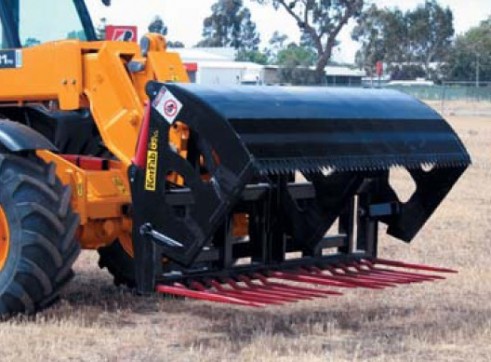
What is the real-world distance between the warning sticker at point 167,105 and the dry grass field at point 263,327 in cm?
139

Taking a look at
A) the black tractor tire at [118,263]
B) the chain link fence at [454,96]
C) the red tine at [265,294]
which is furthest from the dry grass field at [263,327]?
the chain link fence at [454,96]

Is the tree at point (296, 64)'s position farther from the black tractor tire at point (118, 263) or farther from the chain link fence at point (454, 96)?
the black tractor tire at point (118, 263)

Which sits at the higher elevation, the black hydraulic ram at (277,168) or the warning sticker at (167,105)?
the warning sticker at (167,105)

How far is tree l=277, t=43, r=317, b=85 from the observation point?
A: 6625cm

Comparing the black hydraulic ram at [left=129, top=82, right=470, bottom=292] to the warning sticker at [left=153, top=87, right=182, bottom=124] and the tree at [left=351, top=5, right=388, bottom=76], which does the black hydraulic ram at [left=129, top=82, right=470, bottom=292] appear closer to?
the warning sticker at [left=153, top=87, right=182, bottom=124]

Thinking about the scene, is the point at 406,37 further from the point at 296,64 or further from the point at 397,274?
the point at 397,274

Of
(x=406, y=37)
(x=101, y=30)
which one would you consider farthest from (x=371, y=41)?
(x=101, y=30)

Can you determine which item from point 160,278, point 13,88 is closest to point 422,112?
point 160,278

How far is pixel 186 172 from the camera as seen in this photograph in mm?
7059

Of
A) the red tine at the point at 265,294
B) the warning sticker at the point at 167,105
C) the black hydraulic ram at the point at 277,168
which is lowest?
the red tine at the point at 265,294

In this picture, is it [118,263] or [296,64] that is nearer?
[118,263]

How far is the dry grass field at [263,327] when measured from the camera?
6801 mm

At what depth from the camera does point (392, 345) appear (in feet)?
23.2

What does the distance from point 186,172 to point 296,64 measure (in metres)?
78.2
